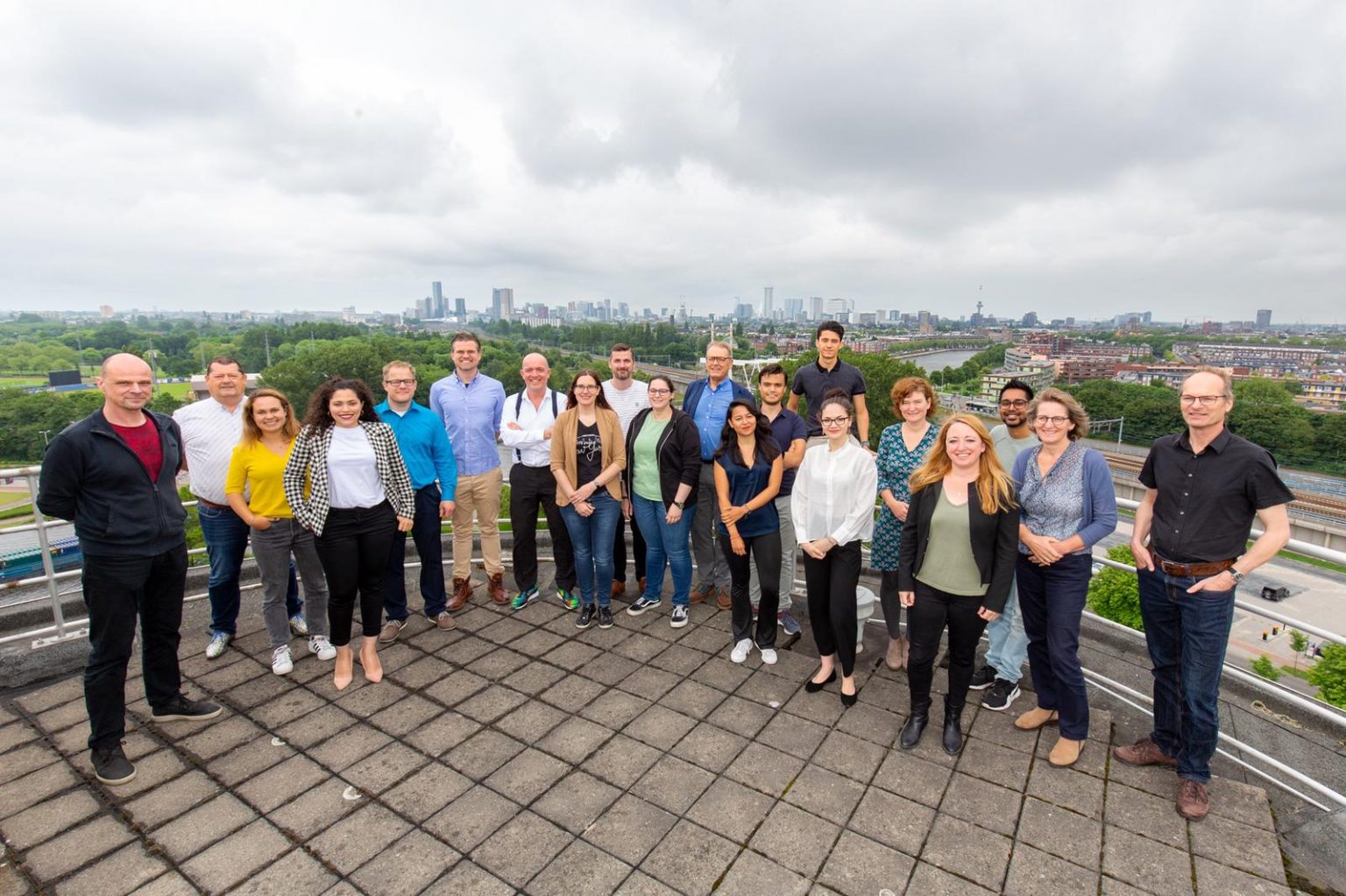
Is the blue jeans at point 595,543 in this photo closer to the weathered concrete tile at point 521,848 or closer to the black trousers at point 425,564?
the black trousers at point 425,564

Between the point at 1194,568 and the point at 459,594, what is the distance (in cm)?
427

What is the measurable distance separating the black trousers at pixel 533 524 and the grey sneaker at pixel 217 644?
1.81 metres

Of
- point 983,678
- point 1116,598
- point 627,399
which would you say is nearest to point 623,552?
point 627,399

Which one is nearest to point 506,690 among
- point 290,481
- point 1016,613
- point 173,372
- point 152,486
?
point 290,481

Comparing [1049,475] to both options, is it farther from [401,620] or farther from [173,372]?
[173,372]

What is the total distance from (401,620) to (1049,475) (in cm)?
397

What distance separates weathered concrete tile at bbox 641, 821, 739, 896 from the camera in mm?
2291

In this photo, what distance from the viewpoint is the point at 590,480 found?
14.0 feet

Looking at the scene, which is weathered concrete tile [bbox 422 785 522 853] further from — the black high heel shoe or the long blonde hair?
the long blonde hair

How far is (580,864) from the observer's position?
7.77 ft

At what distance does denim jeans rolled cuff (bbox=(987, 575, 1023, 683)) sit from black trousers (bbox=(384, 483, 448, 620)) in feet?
11.5

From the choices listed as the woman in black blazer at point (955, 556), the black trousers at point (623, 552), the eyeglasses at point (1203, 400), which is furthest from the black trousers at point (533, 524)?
the eyeglasses at point (1203, 400)

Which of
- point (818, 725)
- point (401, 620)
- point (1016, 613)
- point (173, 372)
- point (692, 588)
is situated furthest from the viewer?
point (173, 372)

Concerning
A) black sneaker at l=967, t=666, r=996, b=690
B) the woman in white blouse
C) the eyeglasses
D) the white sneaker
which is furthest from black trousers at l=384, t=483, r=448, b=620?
the eyeglasses
